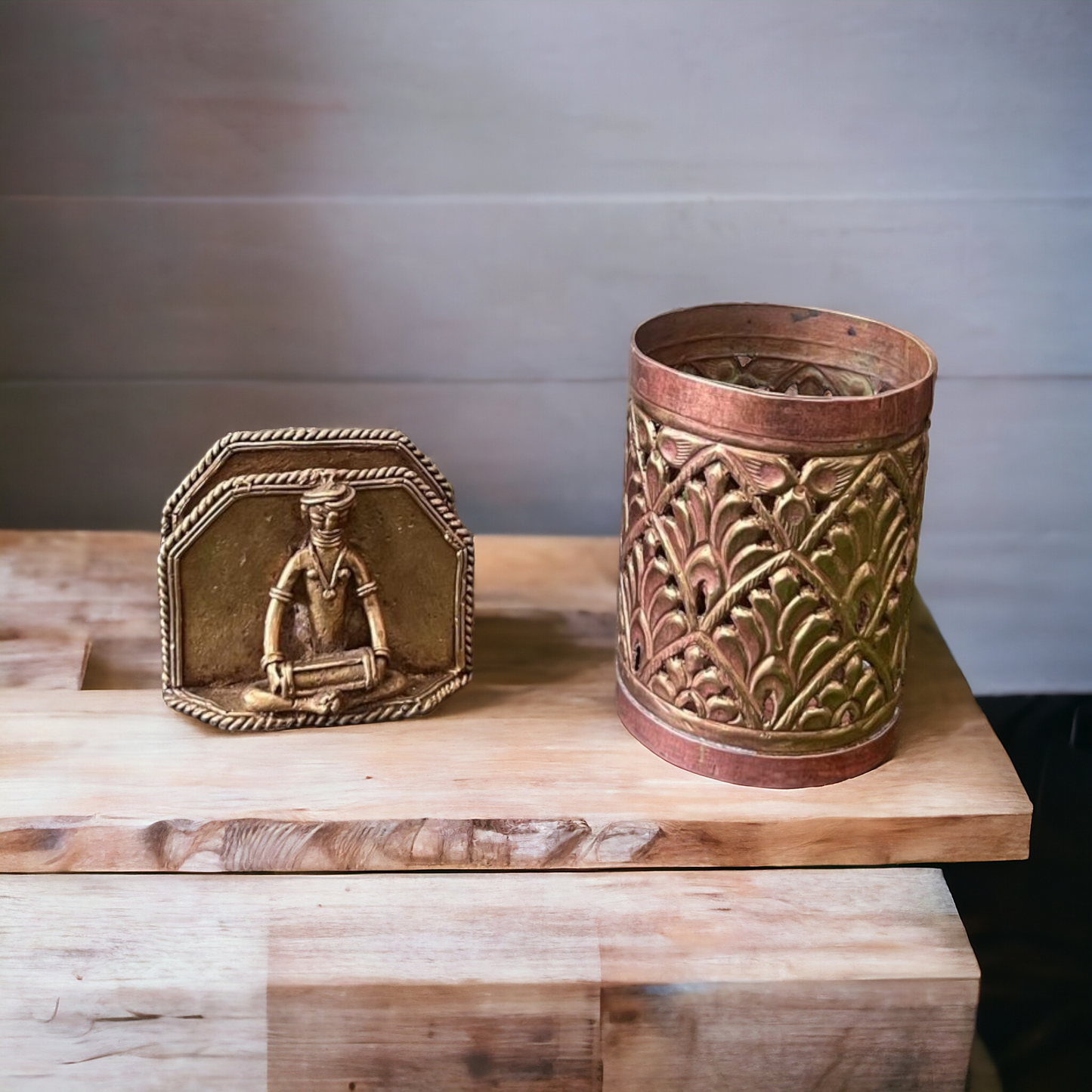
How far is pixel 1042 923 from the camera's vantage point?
1026 mm

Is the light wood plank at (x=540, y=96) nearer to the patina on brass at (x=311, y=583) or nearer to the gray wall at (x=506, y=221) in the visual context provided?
the gray wall at (x=506, y=221)

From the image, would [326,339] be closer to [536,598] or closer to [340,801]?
[536,598]

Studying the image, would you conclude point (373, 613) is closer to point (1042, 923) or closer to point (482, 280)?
point (482, 280)

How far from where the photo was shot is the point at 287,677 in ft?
2.76

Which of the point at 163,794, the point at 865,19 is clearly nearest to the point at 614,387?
the point at 865,19

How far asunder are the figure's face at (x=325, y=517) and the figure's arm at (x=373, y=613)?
0.12 feet

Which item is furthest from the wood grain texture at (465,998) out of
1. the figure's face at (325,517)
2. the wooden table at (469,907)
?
the figure's face at (325,517)

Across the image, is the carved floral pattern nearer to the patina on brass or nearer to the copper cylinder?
the copper cylinder

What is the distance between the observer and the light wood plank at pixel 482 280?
3.71 ft

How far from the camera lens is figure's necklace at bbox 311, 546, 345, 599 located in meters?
0.82

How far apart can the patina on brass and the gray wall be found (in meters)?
0.37

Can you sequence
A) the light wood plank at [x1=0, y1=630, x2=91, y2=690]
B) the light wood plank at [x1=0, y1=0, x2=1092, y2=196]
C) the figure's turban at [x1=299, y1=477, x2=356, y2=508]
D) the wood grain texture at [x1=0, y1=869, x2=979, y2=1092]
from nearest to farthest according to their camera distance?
the wood grain texture at [x1=0, y1=869, x2=979, y2=1092], the figure's turban at [x1=299, y1=477, x2=356, y2=508], the light wood plank at [x1=0, y1=630, x2=91, y2=690], the light wood plank at [x1=0, y1=0, x2=1092, y2=196]

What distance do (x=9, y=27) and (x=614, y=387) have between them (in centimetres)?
61

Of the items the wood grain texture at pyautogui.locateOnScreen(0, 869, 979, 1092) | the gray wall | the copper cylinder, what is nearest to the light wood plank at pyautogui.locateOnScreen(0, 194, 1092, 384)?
the gray wall
